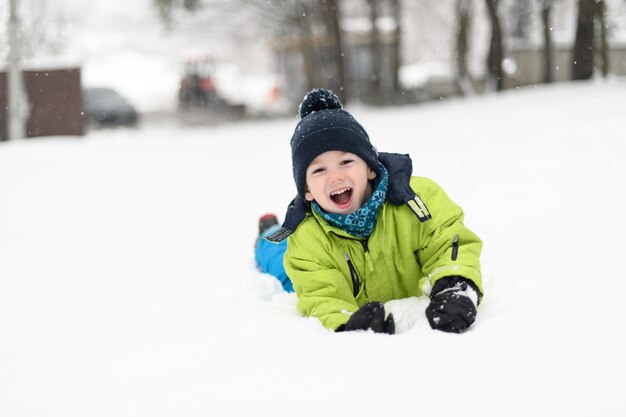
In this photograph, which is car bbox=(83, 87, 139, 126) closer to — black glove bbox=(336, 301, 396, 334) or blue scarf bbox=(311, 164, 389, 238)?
blue scarf bbox=(311, 164, 389, 238)

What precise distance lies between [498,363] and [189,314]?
125 cm

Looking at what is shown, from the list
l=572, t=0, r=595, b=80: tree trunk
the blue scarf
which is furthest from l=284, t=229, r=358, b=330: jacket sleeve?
l=572, t=0, r=595, b=80: tree trunk


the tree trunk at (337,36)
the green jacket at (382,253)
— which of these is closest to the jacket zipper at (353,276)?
the green jacket at (382,253)

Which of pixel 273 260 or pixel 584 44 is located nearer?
pixel 273 260


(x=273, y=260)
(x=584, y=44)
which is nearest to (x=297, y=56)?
(x=584, y=44)

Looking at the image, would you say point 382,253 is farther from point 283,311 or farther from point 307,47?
point 307,47

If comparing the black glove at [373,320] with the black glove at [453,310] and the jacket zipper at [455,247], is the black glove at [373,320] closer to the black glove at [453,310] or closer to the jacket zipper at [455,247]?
the black glove at [453,310]

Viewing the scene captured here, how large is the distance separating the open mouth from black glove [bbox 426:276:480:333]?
46cm

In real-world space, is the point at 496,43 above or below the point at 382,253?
above

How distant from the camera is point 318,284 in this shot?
2.29 m

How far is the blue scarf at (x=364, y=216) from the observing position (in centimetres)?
229

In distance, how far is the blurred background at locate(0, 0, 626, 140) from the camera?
→ 1294 centimetres

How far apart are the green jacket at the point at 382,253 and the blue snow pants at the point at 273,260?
65 centimetres

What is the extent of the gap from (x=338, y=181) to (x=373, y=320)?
1.80ft
